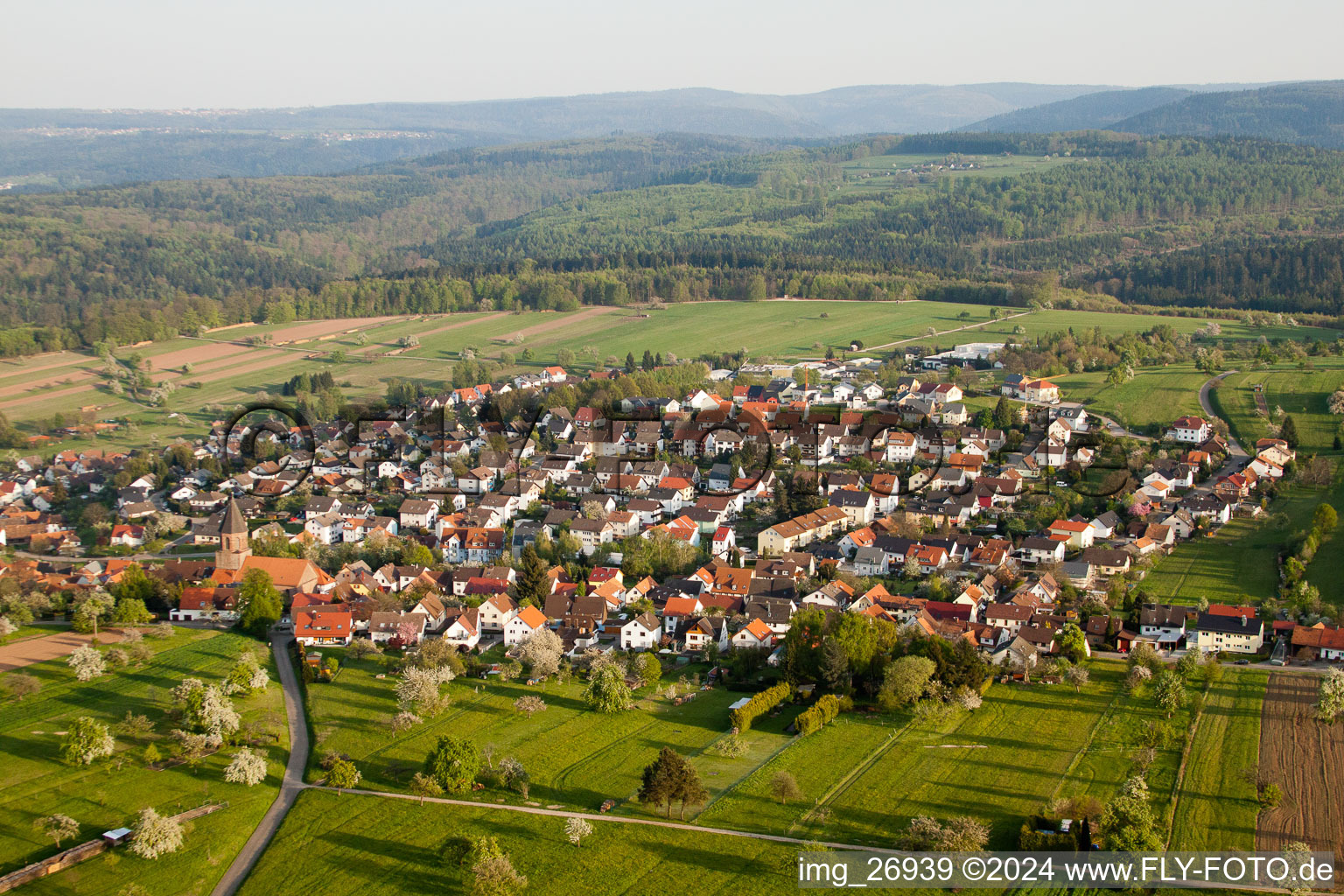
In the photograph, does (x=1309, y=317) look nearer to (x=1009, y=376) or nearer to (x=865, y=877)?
(x=1009, y=376)

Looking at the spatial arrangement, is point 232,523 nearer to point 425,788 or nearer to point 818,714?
point 425,788

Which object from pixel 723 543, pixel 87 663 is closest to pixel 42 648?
pixel 87 663

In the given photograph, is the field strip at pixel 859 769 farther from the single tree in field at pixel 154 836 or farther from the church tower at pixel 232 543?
the church tower at pixel 232 543

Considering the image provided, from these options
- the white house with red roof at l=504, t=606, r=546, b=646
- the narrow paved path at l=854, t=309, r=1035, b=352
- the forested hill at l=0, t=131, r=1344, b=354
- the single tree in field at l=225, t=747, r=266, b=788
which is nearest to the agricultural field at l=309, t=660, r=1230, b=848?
the single tree in field at l=225, t=747, r=266, b=788

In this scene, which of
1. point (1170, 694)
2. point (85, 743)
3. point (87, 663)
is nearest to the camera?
point (85, 743)

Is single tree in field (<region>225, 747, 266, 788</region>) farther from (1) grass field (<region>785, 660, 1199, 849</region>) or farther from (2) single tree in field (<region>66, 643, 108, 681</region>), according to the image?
(1) grass field (<region>785, 660, 1199, 849</region>)

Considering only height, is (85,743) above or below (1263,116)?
below

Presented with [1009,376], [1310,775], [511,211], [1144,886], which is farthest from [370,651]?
[511,211]
